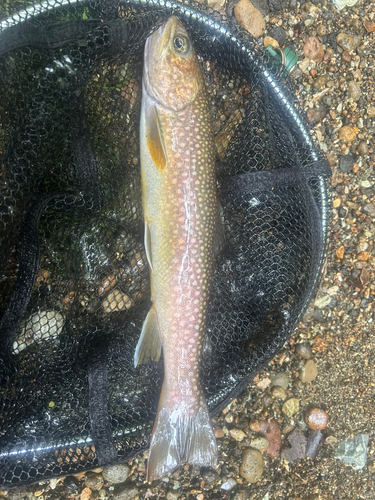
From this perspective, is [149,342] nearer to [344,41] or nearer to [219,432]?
[219,432]

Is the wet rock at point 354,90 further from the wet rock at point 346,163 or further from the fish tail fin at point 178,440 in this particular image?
the fish tail fin at point 178,440

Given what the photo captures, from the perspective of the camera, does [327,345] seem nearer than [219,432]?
No

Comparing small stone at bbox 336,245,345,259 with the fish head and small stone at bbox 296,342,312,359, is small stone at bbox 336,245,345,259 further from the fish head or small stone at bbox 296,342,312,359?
the fish head

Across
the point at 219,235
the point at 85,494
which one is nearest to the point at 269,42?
the point at 219,235

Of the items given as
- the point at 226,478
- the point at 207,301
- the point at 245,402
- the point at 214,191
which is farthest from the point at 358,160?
the point at 226,478

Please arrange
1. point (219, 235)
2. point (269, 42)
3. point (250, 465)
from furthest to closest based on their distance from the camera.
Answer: point (269, 42)
point (250, 465)
point (219, 235)

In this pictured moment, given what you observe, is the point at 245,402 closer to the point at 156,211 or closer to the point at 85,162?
the point at 156,211

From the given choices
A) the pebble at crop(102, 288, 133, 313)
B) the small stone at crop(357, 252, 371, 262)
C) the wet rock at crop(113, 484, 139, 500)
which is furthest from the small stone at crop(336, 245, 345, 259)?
the wet rock at crop(113, 484, 139, 500)

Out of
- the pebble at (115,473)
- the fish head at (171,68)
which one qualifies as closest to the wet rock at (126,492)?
the pebble at (115,473)
